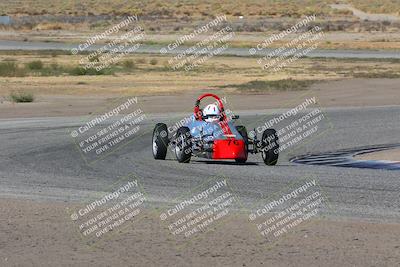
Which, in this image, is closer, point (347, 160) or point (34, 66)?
point (347, 160)

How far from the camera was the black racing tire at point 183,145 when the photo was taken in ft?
71.1

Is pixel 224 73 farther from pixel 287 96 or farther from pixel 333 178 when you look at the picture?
pixel 333 178

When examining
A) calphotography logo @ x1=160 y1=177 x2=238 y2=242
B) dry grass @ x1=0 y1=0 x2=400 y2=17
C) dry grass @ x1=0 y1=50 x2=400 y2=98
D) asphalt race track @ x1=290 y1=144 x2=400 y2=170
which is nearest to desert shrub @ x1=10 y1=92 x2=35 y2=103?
dry grass @ x1=0 y1=50 x2=400 y2=98

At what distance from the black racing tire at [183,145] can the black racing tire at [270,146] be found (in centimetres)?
146

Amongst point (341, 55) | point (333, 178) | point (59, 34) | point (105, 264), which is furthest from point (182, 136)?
point (59, 34)

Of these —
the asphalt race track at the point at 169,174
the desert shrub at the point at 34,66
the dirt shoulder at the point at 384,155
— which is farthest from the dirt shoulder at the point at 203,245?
the desert shrub at the point at 34,66

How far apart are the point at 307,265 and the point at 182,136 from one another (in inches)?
395

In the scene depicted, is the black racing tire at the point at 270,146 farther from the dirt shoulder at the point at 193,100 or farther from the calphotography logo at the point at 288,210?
the dirt shoulder at the point at 193,100

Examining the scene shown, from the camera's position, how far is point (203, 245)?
13.2 meters

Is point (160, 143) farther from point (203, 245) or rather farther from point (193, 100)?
point (193, 100)

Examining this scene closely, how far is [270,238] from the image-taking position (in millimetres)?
13555

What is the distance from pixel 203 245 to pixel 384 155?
1227 cm

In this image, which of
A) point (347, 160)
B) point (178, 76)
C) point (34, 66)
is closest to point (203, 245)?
point (347, 160)

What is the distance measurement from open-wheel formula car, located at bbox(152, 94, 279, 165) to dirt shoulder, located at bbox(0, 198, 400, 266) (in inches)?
250
